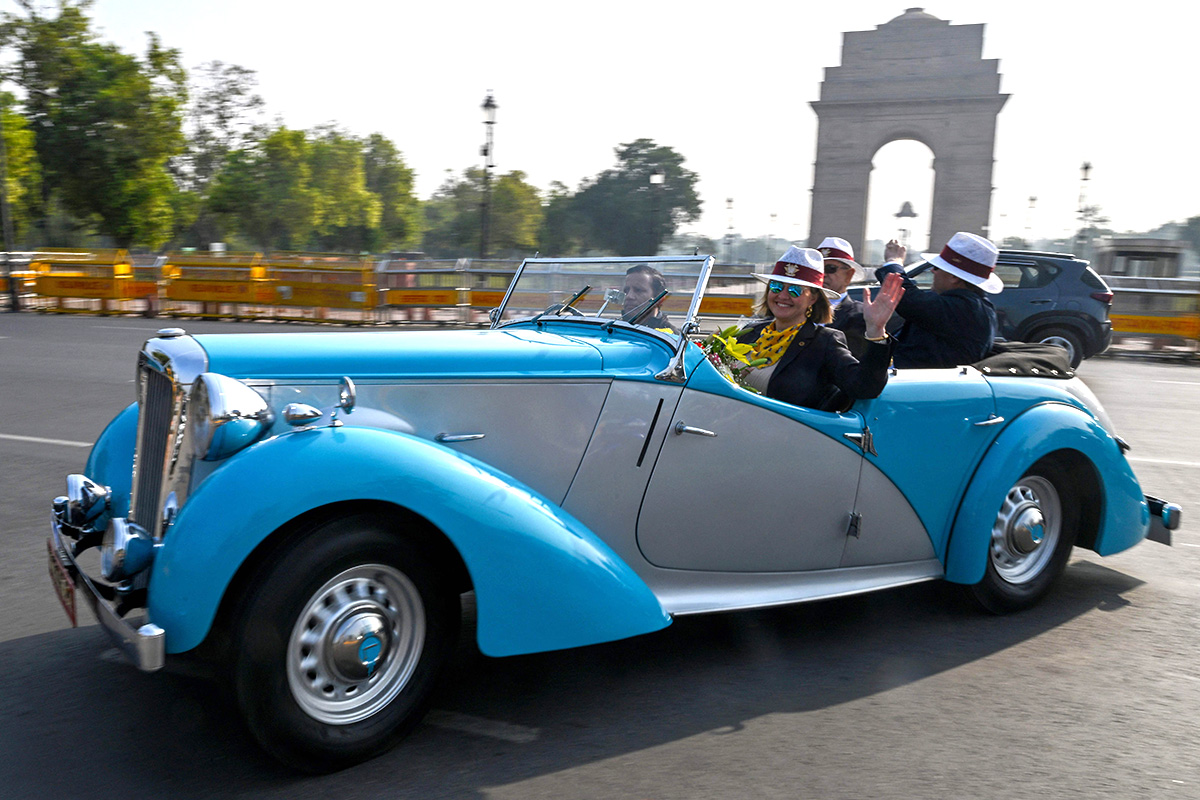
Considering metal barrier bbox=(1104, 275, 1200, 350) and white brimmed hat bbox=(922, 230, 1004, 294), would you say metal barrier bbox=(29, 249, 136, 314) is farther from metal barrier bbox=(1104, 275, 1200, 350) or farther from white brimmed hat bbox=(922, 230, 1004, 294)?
metal barrier bbox=(1104, 275, 1200, 350)

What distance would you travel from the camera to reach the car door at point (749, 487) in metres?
3.35

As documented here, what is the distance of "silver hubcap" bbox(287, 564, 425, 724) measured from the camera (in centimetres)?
266

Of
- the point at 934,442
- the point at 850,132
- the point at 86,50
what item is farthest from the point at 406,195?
the point at 934,442

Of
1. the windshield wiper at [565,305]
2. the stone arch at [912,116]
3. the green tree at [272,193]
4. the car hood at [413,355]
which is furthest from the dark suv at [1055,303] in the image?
the green tree at [272,193]

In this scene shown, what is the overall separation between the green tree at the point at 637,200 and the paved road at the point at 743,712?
7416 centimetres

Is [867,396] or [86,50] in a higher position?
[86,50]

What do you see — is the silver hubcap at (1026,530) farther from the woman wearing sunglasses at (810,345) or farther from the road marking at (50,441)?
the road marking at (50,441)

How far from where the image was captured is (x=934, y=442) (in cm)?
392

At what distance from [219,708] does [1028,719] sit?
2.69 metres

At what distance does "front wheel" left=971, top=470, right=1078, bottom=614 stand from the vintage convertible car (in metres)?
0.01

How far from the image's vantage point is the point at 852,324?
4684 mm

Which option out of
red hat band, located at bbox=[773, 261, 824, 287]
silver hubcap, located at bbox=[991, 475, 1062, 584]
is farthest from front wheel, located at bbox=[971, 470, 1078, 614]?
red hat band, located at bbox=[773, 261, 824, 287]

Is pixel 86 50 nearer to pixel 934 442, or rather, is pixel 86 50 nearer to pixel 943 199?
pixel 943 199

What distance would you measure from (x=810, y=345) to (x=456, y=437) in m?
1.57
